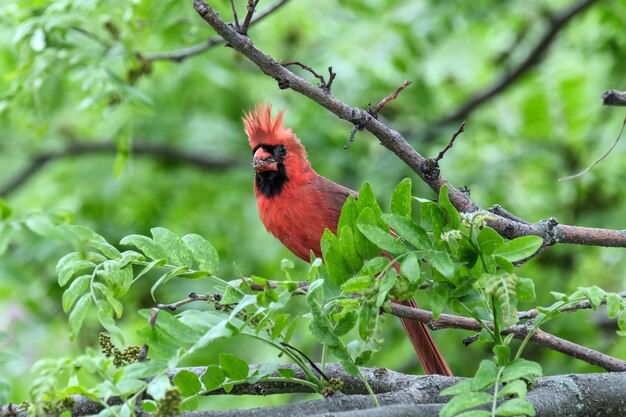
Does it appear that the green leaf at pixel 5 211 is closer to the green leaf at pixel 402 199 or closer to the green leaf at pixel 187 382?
the green leaf at pixel 187 382

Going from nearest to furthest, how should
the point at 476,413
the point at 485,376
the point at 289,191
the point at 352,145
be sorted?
the point at 476,413 < the point at 485,376 < the point at 289,191 < the point at 352,145

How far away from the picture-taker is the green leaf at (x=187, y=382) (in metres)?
2.03

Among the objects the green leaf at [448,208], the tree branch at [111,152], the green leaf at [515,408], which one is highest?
the tree branch at [111,152]

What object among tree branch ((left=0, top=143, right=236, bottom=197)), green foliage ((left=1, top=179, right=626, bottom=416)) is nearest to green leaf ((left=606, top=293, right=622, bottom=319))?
green foliage ((left=1, top=179, right=626, bottom=416))

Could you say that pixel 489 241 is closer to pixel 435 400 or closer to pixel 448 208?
pixel 448 208

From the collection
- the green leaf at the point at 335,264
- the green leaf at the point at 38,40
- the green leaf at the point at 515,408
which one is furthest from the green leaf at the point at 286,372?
the green leaf at the point at 38,40

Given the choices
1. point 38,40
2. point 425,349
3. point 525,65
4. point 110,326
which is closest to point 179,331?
point 110,326

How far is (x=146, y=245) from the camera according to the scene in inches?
81.4

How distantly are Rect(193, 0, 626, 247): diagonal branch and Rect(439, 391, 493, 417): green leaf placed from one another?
0.50 meters

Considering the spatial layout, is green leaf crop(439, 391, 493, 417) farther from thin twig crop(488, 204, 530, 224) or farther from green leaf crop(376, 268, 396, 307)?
thin twig crop(488, 204, 530, 224)

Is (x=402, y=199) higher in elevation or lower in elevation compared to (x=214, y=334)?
higher

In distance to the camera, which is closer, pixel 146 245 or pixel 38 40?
pixel 146 245

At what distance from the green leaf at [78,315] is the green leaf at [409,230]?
62cm

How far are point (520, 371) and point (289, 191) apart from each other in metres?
2.28
